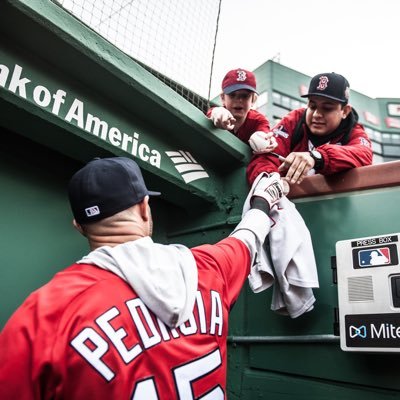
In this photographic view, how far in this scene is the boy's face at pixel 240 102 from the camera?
2.66 m

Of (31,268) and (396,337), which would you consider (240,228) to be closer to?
(396,337)

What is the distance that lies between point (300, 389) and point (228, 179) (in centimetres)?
125

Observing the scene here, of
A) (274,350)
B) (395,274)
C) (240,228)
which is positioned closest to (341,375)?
(274,350)

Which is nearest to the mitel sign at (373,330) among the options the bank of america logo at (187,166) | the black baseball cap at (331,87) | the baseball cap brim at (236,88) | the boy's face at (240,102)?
the bank of america logo at (187,166)

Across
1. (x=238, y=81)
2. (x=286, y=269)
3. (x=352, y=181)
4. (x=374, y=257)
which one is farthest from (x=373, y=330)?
(x=238, y=81)

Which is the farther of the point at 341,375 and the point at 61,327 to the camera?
the point at 341,375

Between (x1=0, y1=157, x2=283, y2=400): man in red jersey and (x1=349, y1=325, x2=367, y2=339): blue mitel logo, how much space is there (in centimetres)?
60

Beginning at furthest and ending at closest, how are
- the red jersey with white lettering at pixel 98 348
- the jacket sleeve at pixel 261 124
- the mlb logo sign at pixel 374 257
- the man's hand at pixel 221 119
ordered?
the jacket sleeve at pixel 261 124, the man's hand at pixel 221 119, the mlb logo sign at pixel 374 257, the red jersey with white lettering at pixel 98 348

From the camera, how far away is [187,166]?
2.24 meters

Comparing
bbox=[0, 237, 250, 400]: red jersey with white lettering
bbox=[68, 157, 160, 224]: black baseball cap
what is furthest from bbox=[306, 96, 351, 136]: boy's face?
bbox=[0, 237, 250, 400]: red jersey with white lettering

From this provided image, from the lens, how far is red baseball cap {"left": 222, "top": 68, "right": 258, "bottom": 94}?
2.65m

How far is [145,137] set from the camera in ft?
A: 6.69

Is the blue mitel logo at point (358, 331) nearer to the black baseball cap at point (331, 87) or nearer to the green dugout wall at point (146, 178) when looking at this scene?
the green dugout wall at point (146, 178)

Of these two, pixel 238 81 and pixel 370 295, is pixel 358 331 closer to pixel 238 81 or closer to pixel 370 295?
pixel 370 295
